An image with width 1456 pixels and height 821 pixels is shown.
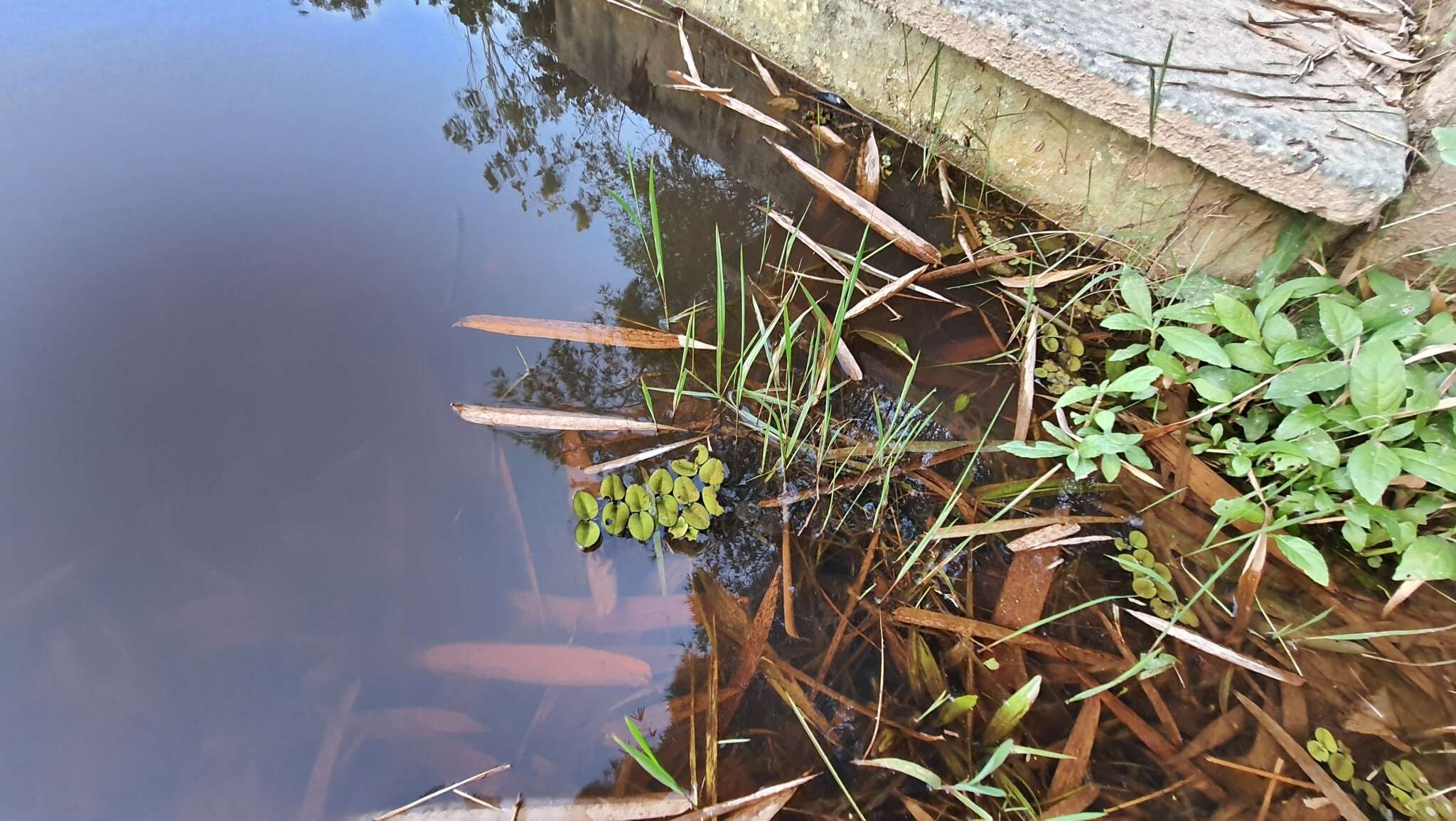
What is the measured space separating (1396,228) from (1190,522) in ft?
3.07

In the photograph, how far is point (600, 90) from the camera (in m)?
2.58

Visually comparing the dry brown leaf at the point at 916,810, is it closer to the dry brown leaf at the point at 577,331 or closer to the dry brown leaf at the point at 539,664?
the dry brown leaf at the point at 539,664

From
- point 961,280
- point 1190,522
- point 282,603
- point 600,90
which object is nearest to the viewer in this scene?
point 282,603

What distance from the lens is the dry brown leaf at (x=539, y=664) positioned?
1.31 m

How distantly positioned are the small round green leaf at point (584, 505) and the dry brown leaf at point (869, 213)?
1278 millimetres

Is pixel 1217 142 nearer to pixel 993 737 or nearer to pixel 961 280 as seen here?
pixel 961 280

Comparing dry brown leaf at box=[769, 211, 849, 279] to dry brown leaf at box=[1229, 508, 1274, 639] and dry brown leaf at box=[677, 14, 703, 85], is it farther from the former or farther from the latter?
dry brown leaf at box=[1229, 508, 1274, 639]

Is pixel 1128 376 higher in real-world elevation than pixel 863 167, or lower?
lower

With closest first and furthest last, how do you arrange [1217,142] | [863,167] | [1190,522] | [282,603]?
[282,603], [1190,522], [1217,142], [863,167]

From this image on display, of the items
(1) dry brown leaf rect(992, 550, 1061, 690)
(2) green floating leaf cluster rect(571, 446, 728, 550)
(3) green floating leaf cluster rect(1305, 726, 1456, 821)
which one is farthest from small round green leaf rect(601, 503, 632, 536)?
(3) green floating leaf cluster rect(1305, 726, 1456, 821)

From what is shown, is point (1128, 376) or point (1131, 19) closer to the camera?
point (1128, 376)

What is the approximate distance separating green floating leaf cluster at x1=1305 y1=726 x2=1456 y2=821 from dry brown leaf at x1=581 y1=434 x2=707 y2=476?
1.41 m

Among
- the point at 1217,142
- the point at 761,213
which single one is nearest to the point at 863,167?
the point at 761,213

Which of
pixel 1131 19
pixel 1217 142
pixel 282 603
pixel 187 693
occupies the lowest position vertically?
pixel 187 693
